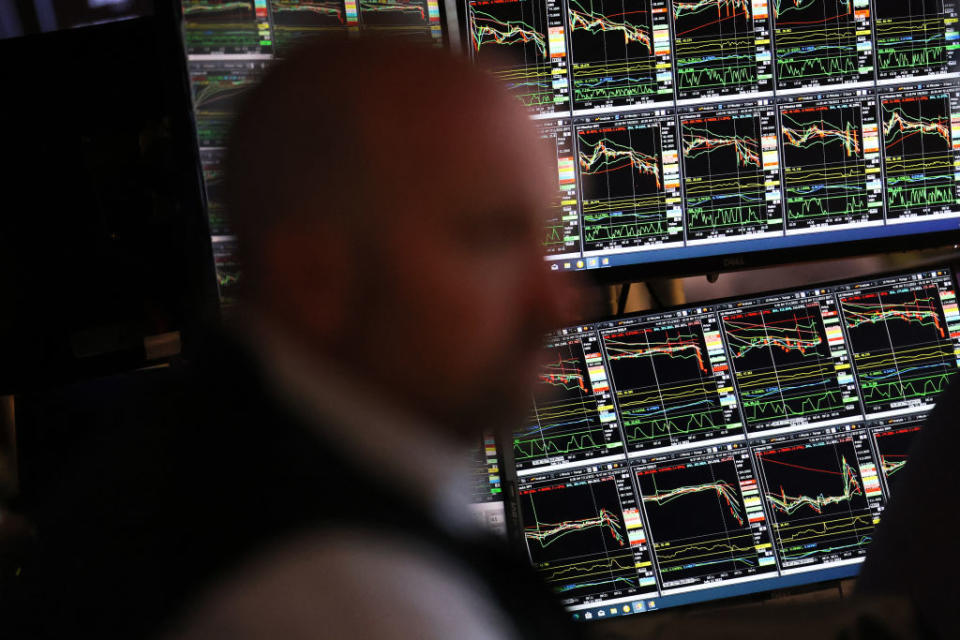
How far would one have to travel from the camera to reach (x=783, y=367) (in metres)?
1.53

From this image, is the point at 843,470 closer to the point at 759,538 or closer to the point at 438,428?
the point at 759,538

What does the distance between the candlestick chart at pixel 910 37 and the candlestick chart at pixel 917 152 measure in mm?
58

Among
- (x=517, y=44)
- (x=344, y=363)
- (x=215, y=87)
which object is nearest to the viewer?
(x=344, y=363)

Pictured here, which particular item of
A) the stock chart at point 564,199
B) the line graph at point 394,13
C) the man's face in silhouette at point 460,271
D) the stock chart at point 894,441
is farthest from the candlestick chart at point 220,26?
the stock chart at point 894,441

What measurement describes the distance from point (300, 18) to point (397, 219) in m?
0.95

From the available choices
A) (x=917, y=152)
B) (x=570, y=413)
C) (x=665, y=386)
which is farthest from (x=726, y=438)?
(x=917, y=152)

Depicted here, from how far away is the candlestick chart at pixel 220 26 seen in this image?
1.35 metres

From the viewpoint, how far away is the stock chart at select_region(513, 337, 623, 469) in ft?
4.86

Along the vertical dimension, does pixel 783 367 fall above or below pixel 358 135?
below

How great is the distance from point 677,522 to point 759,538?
15 cm

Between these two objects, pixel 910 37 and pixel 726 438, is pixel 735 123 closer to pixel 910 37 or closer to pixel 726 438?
pixel 910 37

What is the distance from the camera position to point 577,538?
4.75 ft

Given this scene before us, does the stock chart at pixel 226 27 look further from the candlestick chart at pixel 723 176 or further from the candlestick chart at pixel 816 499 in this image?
the candlestick chart at pixel 816 499

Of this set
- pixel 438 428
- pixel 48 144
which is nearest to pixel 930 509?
pixel 438 428
